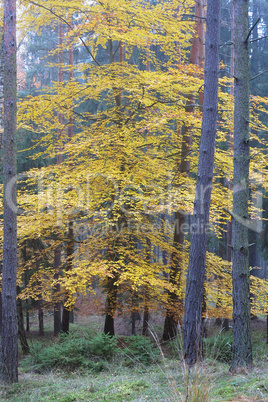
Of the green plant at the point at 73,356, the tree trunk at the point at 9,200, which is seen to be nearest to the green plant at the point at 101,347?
the green plant at the point at 73,356

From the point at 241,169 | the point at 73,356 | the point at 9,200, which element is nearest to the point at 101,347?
the point at 73,356

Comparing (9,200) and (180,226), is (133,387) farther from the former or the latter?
(180,226)

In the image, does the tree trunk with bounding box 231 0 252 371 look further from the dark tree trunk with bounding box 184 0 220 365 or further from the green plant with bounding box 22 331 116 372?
the green plant with bounding box 22 331 116 372

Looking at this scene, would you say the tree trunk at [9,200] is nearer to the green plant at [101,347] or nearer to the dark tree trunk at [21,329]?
the green plant at [101,347]

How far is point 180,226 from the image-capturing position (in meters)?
10.8

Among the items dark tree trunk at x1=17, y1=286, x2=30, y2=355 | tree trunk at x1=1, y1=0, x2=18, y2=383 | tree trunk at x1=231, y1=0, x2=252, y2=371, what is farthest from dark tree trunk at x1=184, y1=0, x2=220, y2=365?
dark tree trunk at x1=17, y1=286, x2=30, y2=355

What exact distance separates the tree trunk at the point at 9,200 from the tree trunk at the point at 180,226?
15.5 feet

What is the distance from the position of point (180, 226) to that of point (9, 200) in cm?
617

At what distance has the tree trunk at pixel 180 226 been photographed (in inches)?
387

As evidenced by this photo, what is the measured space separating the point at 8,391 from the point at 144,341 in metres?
3.78

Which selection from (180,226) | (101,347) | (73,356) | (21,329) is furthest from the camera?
(180,226)

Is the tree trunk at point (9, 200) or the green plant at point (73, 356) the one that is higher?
the tree trunk at point (9, 200)

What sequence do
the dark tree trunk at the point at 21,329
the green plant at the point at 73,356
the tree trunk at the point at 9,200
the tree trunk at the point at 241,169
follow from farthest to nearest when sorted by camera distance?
the dark tree trunk at the point at 21,329 < the green plant at the point at 73,356 < the tree trunk at the point at 9,200 < the tree trunk at the point at 241,169

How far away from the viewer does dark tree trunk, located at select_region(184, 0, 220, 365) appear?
569cm
